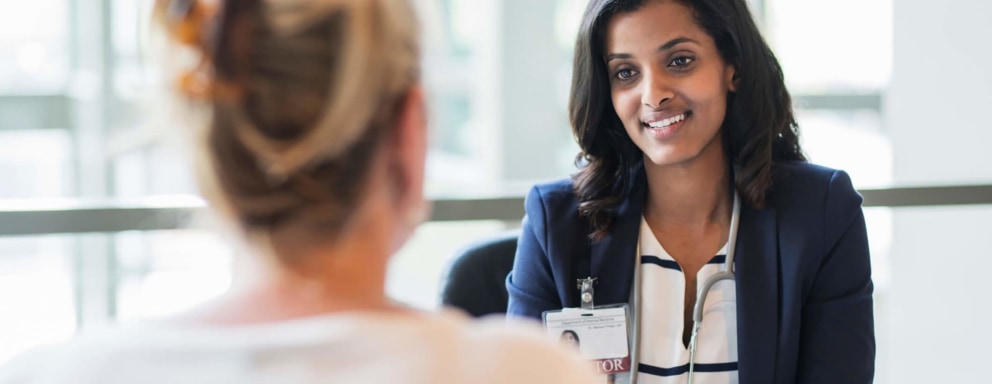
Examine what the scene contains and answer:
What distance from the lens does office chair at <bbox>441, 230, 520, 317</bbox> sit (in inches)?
75.8

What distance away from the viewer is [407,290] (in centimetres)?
369

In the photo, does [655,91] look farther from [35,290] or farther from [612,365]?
[35,290]

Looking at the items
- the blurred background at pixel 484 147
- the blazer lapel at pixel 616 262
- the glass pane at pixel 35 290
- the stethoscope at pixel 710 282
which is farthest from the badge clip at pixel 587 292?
the glass pane at pixel 35 290

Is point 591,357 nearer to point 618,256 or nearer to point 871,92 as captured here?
point 618,256

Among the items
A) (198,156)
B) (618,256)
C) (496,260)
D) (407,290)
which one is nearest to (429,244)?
(407,290)

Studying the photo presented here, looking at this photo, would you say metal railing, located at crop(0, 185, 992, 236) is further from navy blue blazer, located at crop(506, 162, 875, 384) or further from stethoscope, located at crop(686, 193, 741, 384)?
stethoscope, located at crop(686, 193, 741, 384)

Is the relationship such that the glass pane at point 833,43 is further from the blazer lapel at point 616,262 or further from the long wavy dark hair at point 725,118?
the blazer lapel at point 616,262

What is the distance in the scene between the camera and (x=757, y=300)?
64.9 inches

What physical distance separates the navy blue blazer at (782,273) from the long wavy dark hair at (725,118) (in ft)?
0.13

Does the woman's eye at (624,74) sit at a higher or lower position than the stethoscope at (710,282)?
higher

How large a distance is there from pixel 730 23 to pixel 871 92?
276 centimetres

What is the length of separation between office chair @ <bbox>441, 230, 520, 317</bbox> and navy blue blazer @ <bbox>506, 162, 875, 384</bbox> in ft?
0.47

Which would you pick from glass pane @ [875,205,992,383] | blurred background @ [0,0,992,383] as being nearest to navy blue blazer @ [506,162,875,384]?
blurred background @ [0,0,992,383]

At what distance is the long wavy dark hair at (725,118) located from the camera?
174cm
